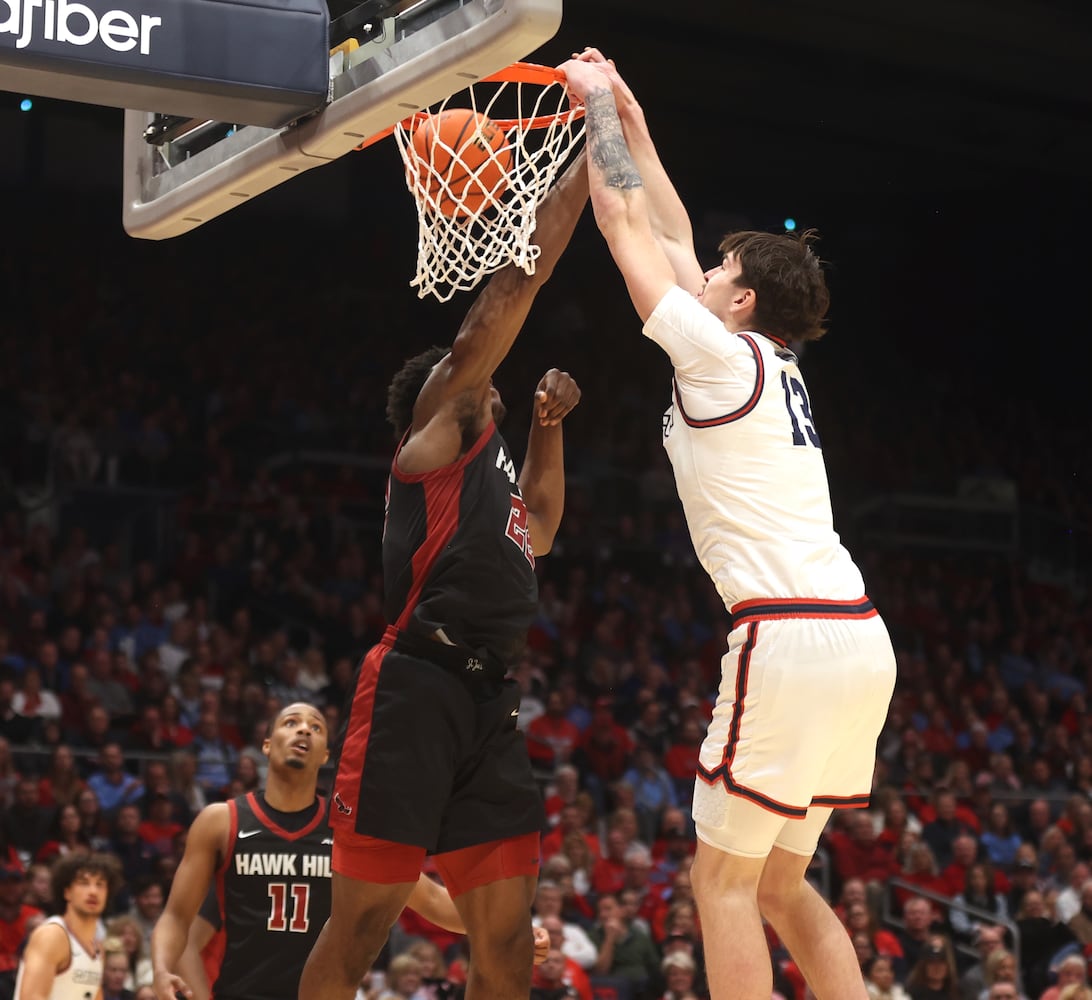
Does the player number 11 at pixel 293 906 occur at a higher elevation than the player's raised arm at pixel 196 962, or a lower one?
higher

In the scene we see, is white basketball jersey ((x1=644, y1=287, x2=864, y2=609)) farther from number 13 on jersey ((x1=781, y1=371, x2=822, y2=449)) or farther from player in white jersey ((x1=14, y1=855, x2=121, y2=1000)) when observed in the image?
player in white jersey ((x1=14, y1=855, x2=121, y2=1000))

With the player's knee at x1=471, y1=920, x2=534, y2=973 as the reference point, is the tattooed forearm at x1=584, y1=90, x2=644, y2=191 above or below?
above

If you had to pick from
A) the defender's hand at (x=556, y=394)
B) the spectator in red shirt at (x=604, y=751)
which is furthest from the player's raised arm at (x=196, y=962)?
the spectator in red shirt at (x=604, y=751)

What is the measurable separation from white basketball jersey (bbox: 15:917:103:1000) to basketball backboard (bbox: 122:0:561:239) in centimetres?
341

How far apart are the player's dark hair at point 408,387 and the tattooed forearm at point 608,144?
89 cm

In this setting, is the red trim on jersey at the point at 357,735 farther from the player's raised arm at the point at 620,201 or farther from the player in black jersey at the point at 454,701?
the player's raised arm at the point at 620,201

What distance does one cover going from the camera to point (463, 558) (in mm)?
4547

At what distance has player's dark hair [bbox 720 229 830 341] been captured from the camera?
13.3 feet

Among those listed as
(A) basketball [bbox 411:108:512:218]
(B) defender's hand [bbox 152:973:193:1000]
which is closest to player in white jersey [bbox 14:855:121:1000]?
(B) defender's hand [bbox 152:973:193:1000]

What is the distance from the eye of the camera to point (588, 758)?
40.1ft

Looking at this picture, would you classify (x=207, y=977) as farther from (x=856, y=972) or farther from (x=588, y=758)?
(x=588, y=758)

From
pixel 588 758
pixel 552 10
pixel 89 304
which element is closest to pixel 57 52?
pixel 552 10

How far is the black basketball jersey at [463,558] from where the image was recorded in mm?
4543

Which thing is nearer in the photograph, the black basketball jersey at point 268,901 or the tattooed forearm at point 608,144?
the tattooed forearm at point 608,144
